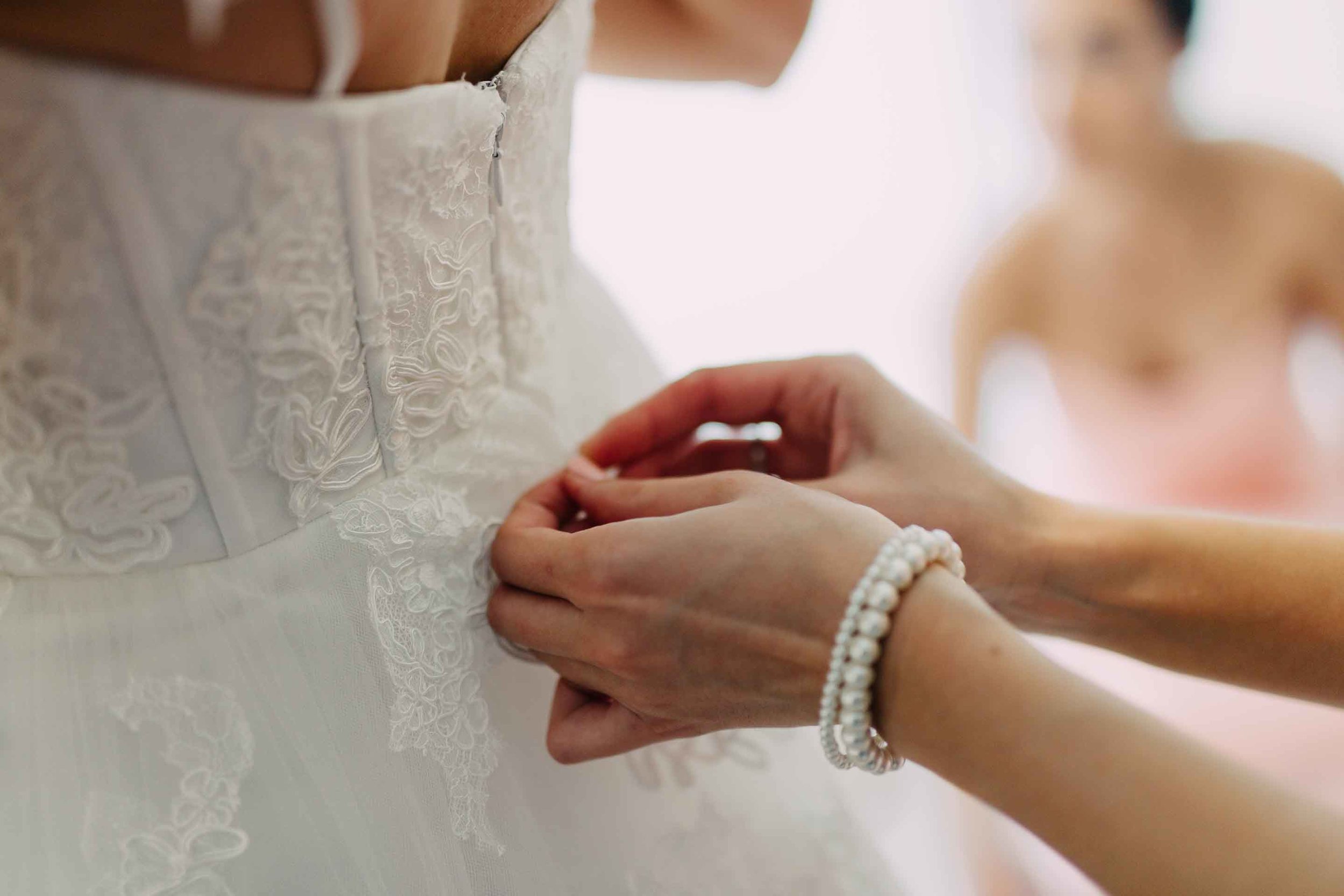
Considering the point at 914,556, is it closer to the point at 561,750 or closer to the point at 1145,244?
the point at 561,750

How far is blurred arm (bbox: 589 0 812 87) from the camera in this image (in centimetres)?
84

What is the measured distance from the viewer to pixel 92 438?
50 cm

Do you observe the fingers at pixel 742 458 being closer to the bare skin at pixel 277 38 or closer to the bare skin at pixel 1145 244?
the bare skin at pixel 277 38

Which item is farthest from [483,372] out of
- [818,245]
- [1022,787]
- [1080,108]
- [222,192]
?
[1080,108]

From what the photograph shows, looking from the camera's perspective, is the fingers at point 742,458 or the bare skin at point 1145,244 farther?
the bare skin at point 1145,244

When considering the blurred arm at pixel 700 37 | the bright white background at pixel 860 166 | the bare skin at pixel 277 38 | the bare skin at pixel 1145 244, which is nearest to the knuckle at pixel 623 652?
the bare skin at pixel 277 38

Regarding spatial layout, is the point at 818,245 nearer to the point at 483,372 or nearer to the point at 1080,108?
the point at 1080,108

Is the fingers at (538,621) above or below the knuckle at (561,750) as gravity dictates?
above

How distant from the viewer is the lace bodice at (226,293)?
0.45m

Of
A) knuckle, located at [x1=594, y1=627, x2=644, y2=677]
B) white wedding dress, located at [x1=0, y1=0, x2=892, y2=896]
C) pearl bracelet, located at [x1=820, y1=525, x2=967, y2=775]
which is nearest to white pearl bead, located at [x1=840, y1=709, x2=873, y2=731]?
pearl bracelet, located at [x1=820, y1=525, x2=967, y2=775]

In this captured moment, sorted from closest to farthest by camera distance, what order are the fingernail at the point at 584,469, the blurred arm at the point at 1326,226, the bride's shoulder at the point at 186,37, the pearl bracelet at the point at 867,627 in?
the bride's shoulder at the point at 186,37, the pearl bracelet at the point at 867,627, the fingernail at the point at 584,469, the blurred arm at the point at 1326,226

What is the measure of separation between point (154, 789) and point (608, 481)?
30 centimetres

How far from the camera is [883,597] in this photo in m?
0.52

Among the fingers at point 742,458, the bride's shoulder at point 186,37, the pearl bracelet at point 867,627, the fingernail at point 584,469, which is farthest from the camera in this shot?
the fingers at point 742,458
